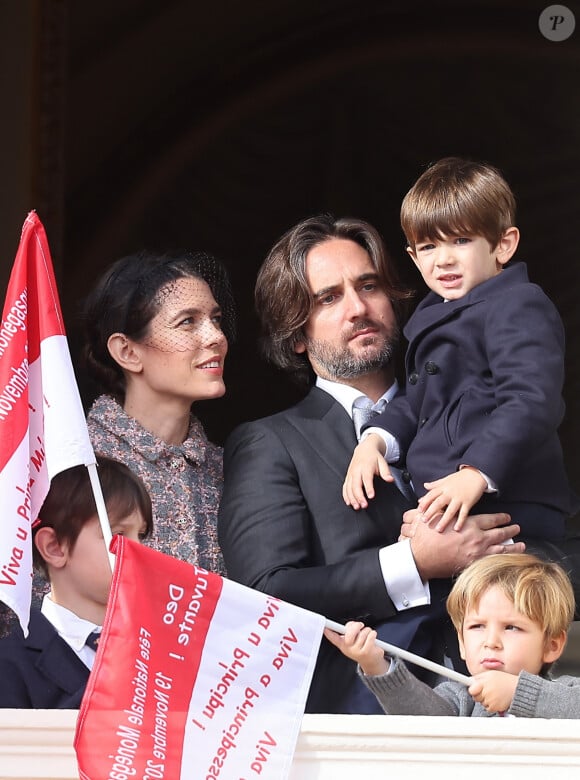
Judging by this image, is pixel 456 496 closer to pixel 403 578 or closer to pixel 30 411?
pixel 403 578

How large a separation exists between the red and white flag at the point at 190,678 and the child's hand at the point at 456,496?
41 centimetres

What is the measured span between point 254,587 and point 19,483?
639 mm

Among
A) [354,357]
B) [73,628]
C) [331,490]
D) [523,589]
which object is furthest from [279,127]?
[523,589]

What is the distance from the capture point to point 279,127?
5945 mm

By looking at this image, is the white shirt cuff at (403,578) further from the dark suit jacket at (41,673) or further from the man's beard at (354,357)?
the dark suit jacket at (41,673)

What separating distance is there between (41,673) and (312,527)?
76cm

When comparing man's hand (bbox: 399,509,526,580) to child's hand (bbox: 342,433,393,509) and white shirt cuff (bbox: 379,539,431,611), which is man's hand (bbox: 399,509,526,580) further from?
child's hand (bbox: 342,433,393,509)

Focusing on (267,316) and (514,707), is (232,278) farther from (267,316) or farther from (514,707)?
(514,707)

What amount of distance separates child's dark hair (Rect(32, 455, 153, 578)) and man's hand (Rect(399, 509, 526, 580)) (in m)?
0.67

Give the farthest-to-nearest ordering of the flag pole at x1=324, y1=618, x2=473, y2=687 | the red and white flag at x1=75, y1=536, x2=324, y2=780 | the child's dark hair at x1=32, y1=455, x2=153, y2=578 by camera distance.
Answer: the child's dark hair at x1=32, y1=455, x2=153, y2=578
the flag pole at x1=324, y1=618, x2=473, y2=687
the red and white flag at x1=75, y1=536, x2=324, y2=780

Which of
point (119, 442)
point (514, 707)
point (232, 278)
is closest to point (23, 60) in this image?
point (232, 278)

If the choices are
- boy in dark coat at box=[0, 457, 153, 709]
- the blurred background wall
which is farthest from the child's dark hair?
the blurred background wall

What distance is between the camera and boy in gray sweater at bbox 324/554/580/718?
12.0ft

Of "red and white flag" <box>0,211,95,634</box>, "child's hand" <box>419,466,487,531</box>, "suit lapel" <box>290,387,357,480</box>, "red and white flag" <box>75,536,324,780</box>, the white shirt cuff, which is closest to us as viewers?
"red and white flag" <box>75,536,324,780</box>
